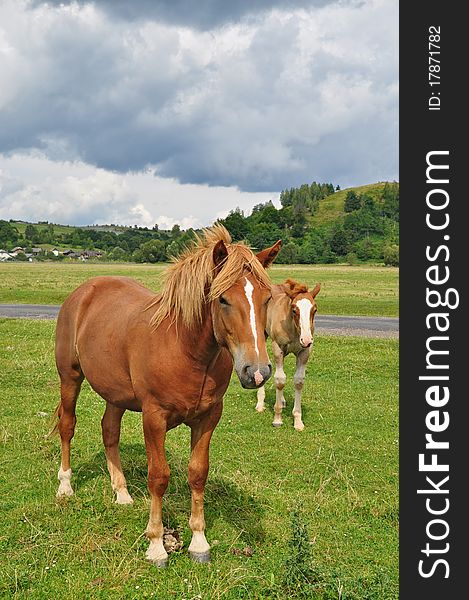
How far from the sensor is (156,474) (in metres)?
5.05

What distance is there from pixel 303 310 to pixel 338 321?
57.1 feet

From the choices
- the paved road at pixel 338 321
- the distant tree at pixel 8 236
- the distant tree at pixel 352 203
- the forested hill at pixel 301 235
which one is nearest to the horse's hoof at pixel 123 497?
the paved road at pixel 338 321

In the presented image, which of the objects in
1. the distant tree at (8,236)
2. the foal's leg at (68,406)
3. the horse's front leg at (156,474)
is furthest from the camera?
the distant tree at (8,236)

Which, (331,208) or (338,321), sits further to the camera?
(331,208)

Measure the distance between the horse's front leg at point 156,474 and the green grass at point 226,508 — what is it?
0.13 m

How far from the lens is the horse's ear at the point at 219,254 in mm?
4421

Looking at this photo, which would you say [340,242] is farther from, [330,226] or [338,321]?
[338,321]

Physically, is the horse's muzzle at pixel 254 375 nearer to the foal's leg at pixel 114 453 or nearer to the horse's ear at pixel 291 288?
the foal's leg at pixel 114 453

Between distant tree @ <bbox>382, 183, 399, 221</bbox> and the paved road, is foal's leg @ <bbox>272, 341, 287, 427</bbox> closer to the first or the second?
the paved road

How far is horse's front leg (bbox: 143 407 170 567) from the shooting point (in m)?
4.96

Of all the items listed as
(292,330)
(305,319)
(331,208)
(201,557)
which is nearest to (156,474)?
(201,557)

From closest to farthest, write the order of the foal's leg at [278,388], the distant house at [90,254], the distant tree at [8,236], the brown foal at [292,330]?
the brown foal at [292,330], the foal's leg at [278,388], the distant house at [90,254], the distant tree at [8,236]

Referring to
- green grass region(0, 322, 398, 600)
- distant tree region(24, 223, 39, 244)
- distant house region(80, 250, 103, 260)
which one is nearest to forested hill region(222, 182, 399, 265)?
distant house region(80, 250, 103, 260)

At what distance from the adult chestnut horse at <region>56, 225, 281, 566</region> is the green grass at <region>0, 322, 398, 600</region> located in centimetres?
44
